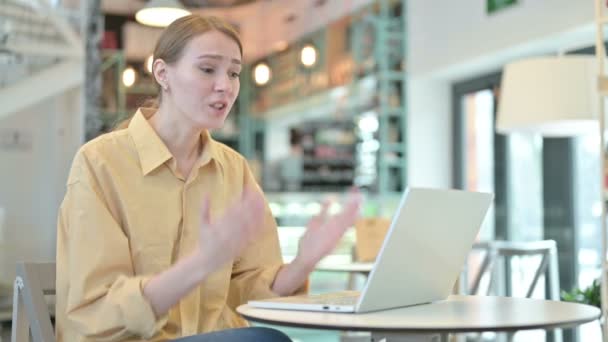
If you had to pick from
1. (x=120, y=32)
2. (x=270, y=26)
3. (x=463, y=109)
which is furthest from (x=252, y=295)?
(x=270, y=26)

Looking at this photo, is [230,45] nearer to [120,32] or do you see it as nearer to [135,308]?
[135,308]

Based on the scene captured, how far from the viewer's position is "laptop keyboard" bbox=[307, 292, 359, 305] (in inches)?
64.3

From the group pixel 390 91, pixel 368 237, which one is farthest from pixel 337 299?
pixel 390 91

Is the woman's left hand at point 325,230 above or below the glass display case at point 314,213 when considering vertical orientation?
above

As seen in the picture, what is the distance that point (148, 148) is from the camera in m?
1.85

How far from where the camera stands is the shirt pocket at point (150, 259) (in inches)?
69.5

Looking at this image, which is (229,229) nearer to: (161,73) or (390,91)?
(161,73)

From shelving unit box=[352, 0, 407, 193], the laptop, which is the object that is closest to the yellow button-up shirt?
the laptop

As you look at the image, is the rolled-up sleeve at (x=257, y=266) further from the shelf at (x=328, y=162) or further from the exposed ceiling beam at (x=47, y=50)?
the shelf at (x=328, y=162)

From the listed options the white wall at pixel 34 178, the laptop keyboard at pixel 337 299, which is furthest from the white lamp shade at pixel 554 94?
the white wall at pixel 34 178

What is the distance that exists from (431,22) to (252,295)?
522 centimetres

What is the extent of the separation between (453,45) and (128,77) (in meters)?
2.48

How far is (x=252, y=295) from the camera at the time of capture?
1.95m

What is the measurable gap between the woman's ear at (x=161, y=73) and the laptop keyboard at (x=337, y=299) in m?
0.58
